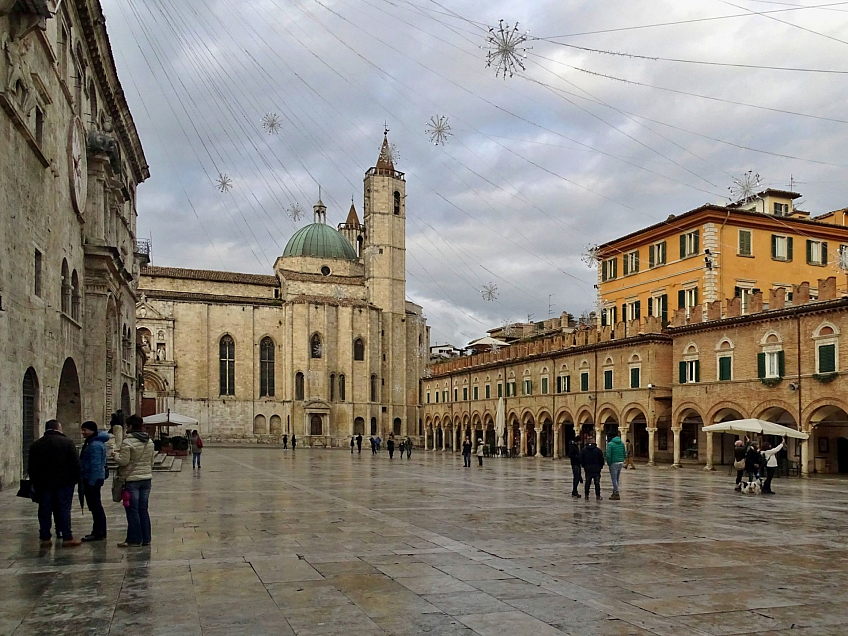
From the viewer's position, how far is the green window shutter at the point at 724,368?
35.2 meters

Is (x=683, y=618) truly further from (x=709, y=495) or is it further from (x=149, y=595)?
(x=709, y=495)

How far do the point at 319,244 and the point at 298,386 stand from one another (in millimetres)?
16536

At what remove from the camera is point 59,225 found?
23.1 meters

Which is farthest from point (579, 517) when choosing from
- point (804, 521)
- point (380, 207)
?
point (380, 207)

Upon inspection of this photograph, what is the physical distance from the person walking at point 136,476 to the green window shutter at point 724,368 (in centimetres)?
2974

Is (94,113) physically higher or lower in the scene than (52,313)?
higher

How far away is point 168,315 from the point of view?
75.4m

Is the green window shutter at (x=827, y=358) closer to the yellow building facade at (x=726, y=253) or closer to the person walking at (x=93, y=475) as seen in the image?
the yellow building facade at (x=726, y=253)

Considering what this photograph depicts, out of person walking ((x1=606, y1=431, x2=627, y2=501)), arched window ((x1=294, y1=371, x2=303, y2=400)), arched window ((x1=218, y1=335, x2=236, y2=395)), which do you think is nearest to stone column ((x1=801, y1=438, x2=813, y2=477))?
person walking ((x1=606, y1=431, x2=627, y2=501))

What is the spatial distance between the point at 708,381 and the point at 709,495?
1620 centimetres

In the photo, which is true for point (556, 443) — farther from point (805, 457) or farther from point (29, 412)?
point (29, 412)

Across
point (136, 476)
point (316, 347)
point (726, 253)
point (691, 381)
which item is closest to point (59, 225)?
point (136, 476)

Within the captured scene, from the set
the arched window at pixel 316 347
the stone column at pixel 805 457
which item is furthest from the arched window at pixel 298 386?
the stone column at pixel 805 457

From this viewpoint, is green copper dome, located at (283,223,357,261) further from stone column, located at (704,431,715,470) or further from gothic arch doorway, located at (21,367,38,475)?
gothic arch doorway, located at (21,367,38,475)
